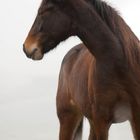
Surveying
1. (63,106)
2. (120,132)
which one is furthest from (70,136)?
(120,132)

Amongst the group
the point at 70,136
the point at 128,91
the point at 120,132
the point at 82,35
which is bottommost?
the point at 120,132

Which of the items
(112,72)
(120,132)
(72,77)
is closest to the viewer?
(112,72)

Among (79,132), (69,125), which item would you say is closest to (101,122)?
(69,125)

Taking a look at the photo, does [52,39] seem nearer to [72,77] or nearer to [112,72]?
[112,72]

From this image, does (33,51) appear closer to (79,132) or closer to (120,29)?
(120,29)

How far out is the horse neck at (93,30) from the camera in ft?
16.4

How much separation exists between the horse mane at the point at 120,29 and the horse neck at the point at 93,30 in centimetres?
4

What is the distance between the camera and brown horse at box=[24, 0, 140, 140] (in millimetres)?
4938

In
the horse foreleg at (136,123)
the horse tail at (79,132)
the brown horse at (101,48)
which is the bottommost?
the horse tail at (79,132)

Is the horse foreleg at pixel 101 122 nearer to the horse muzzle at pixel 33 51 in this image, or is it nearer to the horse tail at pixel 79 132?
the horse muzzle at pixel 33 51

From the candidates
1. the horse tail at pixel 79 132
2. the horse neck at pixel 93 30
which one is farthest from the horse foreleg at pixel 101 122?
the horse tail at pixel 79 132

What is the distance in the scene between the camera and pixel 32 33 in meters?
4.99

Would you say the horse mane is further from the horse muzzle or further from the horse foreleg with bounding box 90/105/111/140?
the horse muzzle

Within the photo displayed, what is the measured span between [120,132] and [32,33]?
15.0ft
